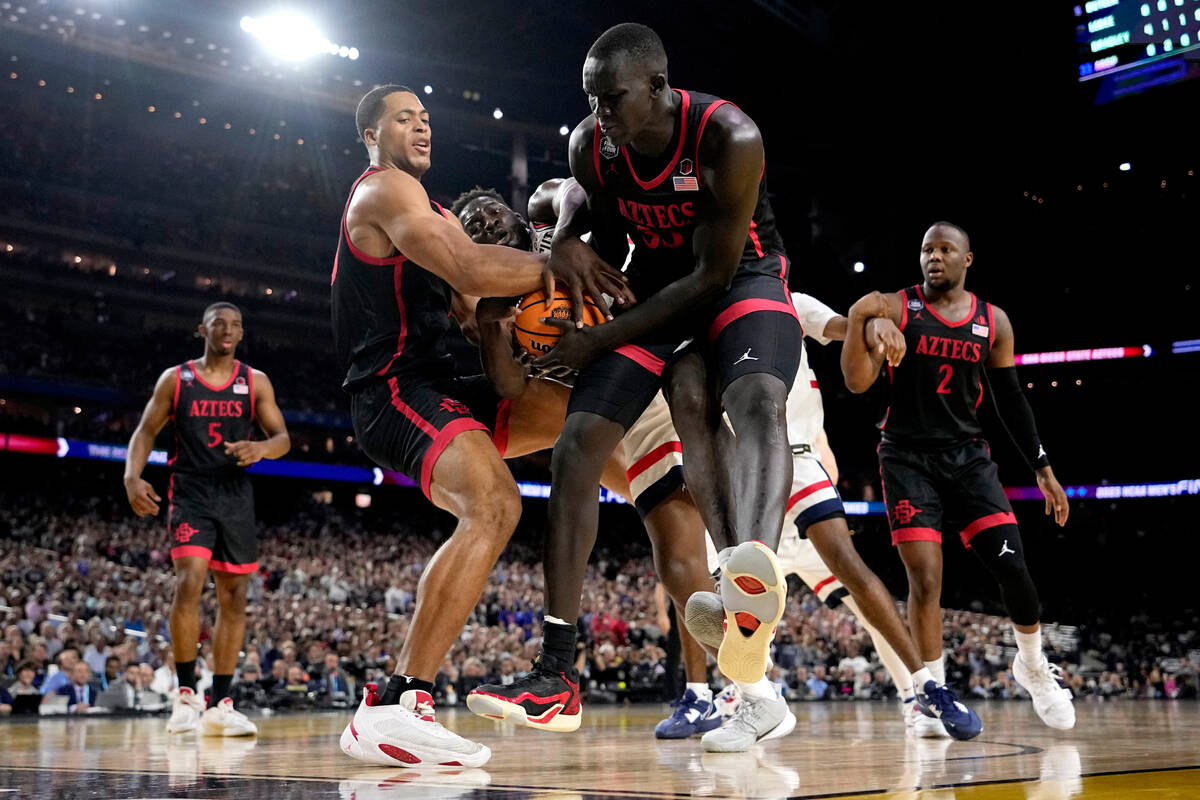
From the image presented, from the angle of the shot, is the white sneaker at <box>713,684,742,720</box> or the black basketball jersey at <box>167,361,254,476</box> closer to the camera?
the white sneaker at <box>713,684,742,720</box>

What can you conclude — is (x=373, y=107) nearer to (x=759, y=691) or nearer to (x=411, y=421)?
(x=411, y=421)

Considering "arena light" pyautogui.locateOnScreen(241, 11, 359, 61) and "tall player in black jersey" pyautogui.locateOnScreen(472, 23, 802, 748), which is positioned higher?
"arena light" pyautogui.locateOnScreen(241, 11, 359, 61)

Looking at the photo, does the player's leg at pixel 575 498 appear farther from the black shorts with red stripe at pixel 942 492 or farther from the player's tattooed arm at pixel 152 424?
the player's tattooed arm at pixel 152 424

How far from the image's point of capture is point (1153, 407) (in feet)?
88.7

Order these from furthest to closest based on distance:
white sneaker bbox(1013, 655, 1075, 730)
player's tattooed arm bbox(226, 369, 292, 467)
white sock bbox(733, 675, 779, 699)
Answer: player's tattooed arm bbox(226, 369, 292, 467) < white sneaker bbox(1013, 655, 1075, 730) < white sock bbox(733, 675, 779, 699)

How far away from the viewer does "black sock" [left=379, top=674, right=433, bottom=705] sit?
330cm

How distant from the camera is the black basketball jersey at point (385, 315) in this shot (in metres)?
3.82

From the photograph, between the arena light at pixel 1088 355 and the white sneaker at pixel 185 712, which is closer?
the white sneaker at pixel 185 712

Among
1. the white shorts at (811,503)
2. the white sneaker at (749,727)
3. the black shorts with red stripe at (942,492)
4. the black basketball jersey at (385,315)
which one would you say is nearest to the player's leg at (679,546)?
the white shorts at (811,503)

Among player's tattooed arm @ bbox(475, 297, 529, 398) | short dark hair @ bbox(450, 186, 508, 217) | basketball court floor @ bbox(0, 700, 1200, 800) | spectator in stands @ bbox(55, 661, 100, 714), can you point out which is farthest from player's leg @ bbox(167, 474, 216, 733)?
spectator in stands @ bbox(55, 661, 100, 714)

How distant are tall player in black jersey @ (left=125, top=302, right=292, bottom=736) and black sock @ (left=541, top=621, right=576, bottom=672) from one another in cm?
328

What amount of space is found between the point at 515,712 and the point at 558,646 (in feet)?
0.97

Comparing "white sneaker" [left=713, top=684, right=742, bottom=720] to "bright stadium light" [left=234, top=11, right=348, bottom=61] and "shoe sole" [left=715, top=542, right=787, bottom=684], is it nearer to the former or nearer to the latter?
"shoe sole" [left=715, top=542, right=787, bottom=684]

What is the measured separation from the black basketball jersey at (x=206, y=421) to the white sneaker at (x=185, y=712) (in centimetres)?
128
